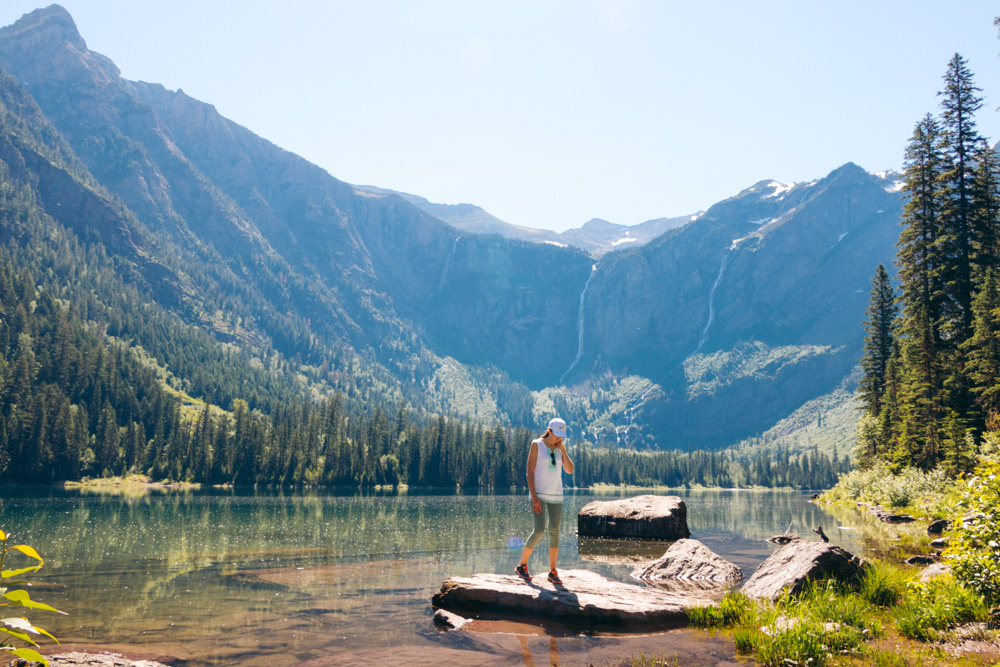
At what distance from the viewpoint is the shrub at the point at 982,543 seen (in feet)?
40.7

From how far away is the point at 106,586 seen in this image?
21344 mm

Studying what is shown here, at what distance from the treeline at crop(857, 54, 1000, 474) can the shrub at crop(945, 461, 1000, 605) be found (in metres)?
30.4

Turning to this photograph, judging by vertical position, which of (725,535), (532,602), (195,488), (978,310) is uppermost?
(978,310)

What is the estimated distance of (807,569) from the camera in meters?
15.8

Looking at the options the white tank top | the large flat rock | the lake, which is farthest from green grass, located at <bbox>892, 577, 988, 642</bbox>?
the white tank top

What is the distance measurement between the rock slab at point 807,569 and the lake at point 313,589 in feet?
12.5

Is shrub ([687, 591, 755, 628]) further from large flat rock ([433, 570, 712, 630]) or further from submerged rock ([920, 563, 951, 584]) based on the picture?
submerged rock ([920, 563, 951, 584])

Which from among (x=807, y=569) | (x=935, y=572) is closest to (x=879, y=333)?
(x=935, y=572)

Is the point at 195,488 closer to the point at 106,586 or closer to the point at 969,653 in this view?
the point at 106,586

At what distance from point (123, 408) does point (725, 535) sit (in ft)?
602

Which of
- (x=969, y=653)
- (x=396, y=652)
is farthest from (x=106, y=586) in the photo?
(x=969, y=653)

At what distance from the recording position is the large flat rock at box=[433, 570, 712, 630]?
14141 mm

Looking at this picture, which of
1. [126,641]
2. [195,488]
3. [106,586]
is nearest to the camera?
[126,641]

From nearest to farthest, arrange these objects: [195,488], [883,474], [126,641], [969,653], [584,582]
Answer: [969,653] < [126,641] < [584,582] < [883,474] < [195,488]
